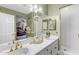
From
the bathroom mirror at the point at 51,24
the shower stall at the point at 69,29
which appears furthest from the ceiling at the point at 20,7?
the shower stall at the point at 69,29

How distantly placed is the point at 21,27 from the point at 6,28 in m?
0.18

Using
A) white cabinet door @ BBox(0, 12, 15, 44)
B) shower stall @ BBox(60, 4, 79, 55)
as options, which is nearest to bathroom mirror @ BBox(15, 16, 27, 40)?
white cabinet door @ BBox(0, 12, 15, 44)

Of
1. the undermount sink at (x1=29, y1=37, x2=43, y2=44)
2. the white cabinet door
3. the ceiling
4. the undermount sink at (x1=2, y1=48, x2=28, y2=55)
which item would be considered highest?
the ceiling

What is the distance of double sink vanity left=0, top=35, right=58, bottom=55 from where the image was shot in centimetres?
129

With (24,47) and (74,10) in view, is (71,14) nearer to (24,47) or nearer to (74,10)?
(74,10)

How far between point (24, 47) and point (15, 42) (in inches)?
4.9

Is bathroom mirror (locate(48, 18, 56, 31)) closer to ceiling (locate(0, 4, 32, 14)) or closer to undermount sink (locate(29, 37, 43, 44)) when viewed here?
undermount sink (locate(29, 37, 43, 44))

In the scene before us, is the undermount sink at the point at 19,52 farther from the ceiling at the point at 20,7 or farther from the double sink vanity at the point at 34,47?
the ceiling at the point at 20,7

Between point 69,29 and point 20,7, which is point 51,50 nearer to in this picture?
point 69,29

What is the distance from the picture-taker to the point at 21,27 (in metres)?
1.40

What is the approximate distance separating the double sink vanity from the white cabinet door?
68 millimetres

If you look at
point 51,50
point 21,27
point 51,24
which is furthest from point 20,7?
point 51,50

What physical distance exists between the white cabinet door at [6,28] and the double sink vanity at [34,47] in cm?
7
